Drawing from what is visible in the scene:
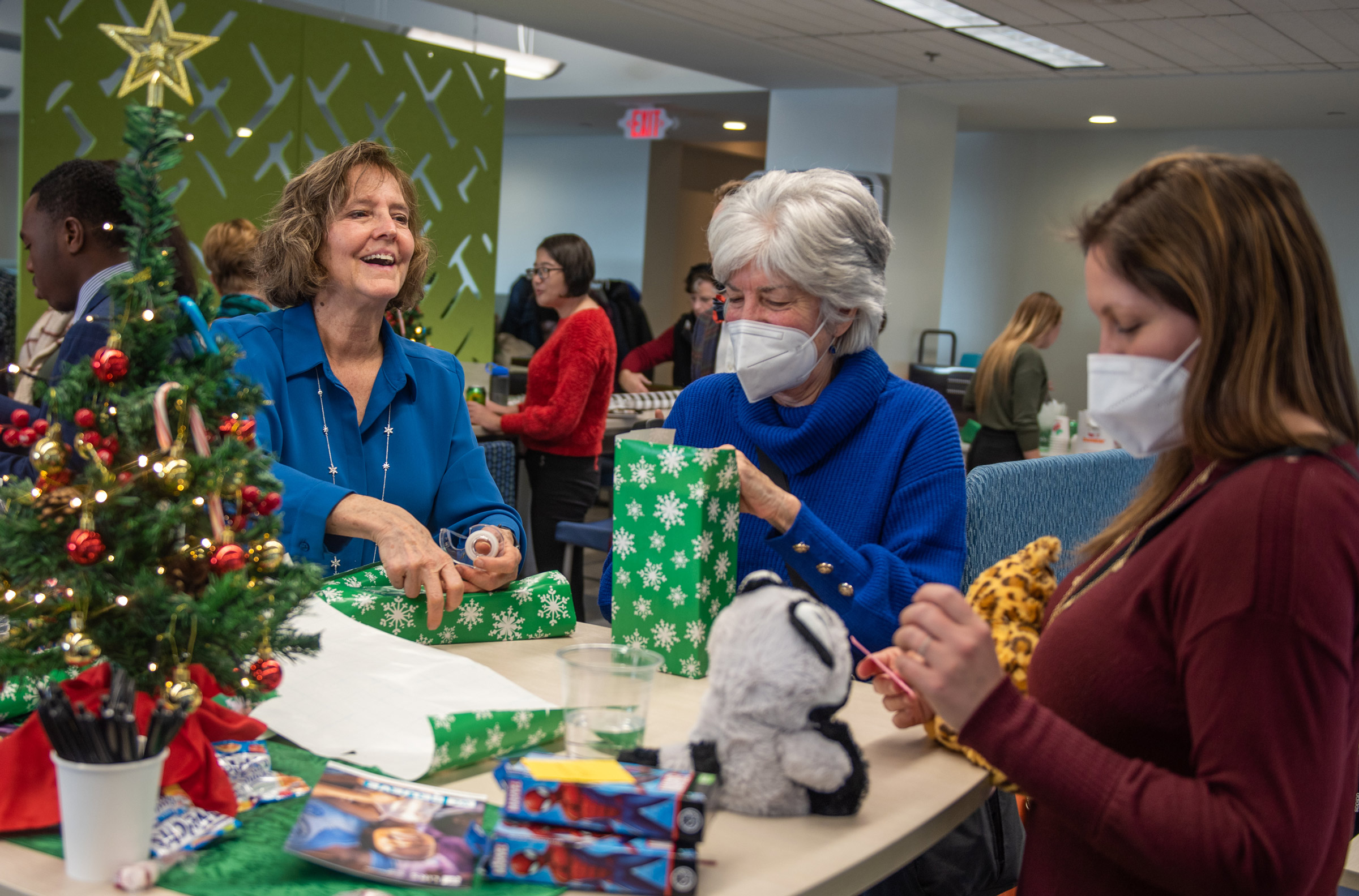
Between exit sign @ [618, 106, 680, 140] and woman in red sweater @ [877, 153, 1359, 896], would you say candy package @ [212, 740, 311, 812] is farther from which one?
exit sign @ [618, 106, 680, 140]

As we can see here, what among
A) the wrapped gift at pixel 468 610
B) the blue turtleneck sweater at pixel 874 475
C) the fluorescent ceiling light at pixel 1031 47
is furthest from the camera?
the fluorescent ceiling light at pixel 1031 47

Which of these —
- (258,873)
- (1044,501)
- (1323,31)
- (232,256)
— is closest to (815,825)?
(258,873)

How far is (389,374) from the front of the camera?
2.09 metres

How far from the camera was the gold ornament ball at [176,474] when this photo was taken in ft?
3.41

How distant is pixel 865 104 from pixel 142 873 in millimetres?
9302

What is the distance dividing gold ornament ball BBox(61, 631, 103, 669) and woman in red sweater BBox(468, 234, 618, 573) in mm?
3879

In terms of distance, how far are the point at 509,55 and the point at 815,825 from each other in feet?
26.1

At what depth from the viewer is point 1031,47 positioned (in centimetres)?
754

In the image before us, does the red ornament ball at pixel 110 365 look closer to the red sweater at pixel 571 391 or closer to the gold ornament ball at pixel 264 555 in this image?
the gold ornament ball at pixel 264 555

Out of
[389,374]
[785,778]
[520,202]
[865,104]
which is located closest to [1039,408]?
[865,104]

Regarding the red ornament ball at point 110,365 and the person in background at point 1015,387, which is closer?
the red ornament ball at point 110,365

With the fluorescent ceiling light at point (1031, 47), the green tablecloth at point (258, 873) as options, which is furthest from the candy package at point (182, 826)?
the fluorescent ceiling light at point (1031, 47)

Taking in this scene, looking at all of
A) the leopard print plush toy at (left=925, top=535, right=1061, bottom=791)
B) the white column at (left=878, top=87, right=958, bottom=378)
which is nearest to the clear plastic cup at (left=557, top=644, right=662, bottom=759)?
the leopard print plush toy at (left=925, top=535, right=1061, bottom=791)

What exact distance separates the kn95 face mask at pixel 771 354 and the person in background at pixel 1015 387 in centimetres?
443
